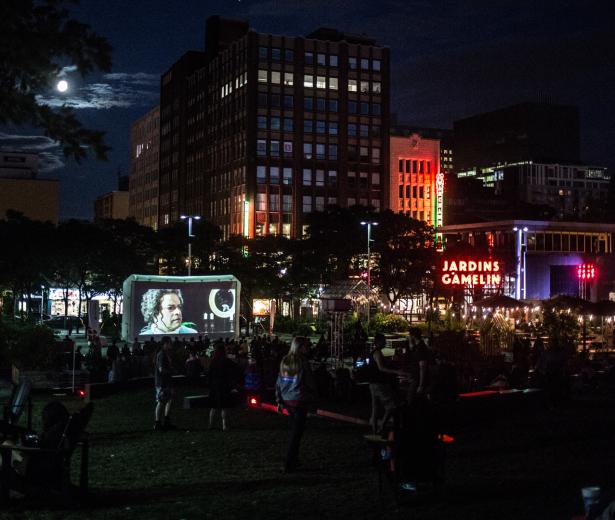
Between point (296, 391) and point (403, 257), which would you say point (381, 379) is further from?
point (403, 257)

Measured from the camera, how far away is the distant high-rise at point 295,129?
352 ft

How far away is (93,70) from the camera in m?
6.59

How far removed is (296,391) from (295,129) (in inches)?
3913

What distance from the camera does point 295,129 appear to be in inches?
4284

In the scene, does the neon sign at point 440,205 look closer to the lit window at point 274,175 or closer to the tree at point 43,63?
the lit window at point 274,175

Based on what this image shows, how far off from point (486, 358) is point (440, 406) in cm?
1263

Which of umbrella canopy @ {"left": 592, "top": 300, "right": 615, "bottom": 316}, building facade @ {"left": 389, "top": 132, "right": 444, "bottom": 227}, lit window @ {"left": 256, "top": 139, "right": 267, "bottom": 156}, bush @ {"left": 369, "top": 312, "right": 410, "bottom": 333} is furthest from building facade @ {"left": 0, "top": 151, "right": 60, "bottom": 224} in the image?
umbrella canopy @ {"left": 592, "top": 300, "right": 615, "bottom": 316}

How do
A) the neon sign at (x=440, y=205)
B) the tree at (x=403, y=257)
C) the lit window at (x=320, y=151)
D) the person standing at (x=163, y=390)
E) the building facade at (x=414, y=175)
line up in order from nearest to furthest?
the person standing at (x=163, y=390), the tree at (x=403, y=257), the neon sign at (x=440, y=205), the lit window at (x=320, y=151), the building facade at (x=414, y=175)

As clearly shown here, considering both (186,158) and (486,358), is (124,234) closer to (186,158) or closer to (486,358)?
(486,358)

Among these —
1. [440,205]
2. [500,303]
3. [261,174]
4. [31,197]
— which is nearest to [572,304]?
[500,303]

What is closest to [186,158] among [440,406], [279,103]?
[279,103]

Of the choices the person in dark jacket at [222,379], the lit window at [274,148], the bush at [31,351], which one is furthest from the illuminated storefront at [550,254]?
the person in dark jacket at [222,379]

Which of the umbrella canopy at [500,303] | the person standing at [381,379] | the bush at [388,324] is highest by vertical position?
the umbrella canopy at [500,303]

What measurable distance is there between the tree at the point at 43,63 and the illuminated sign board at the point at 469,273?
50.8 meters
